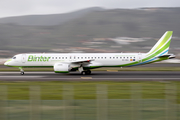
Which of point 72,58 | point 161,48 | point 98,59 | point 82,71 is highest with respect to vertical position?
point 161,48

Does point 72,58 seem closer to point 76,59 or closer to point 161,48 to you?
point 76,59

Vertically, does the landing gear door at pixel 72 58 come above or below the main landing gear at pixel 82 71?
above

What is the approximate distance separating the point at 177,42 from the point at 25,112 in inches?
6658

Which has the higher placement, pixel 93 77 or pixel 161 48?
pixel 161 48

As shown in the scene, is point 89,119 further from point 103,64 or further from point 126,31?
point 126,31

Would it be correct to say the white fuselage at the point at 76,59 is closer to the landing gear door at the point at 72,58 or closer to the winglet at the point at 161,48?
the landing gear door at the point at 72,58

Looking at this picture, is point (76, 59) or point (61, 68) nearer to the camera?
point (61, 68)

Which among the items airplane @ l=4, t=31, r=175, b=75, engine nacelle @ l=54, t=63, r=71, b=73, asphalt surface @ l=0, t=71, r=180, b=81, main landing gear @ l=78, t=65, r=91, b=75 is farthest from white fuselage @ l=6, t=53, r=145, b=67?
asphalt surface @ l=0, t=71, r=180, b=81

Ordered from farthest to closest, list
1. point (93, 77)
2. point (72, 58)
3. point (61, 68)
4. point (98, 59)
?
point (72, 58) < point (98, 59) < point (61, 68) < point (93, 77)

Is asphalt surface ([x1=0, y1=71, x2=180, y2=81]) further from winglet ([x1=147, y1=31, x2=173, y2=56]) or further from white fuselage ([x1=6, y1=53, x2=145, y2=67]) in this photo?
winglet ([x1=147, y1=31, x2=173, y2=56])

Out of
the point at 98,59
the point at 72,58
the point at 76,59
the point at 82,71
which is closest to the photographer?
the point at 82,71

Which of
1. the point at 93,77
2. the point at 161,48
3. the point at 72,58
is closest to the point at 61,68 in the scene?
the point at 72,58

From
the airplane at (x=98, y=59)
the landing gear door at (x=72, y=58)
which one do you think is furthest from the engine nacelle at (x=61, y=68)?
the landing gear door at (x=72, y=58)

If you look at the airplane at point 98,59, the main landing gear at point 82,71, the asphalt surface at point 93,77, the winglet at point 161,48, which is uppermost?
the winglet at point 161,48
